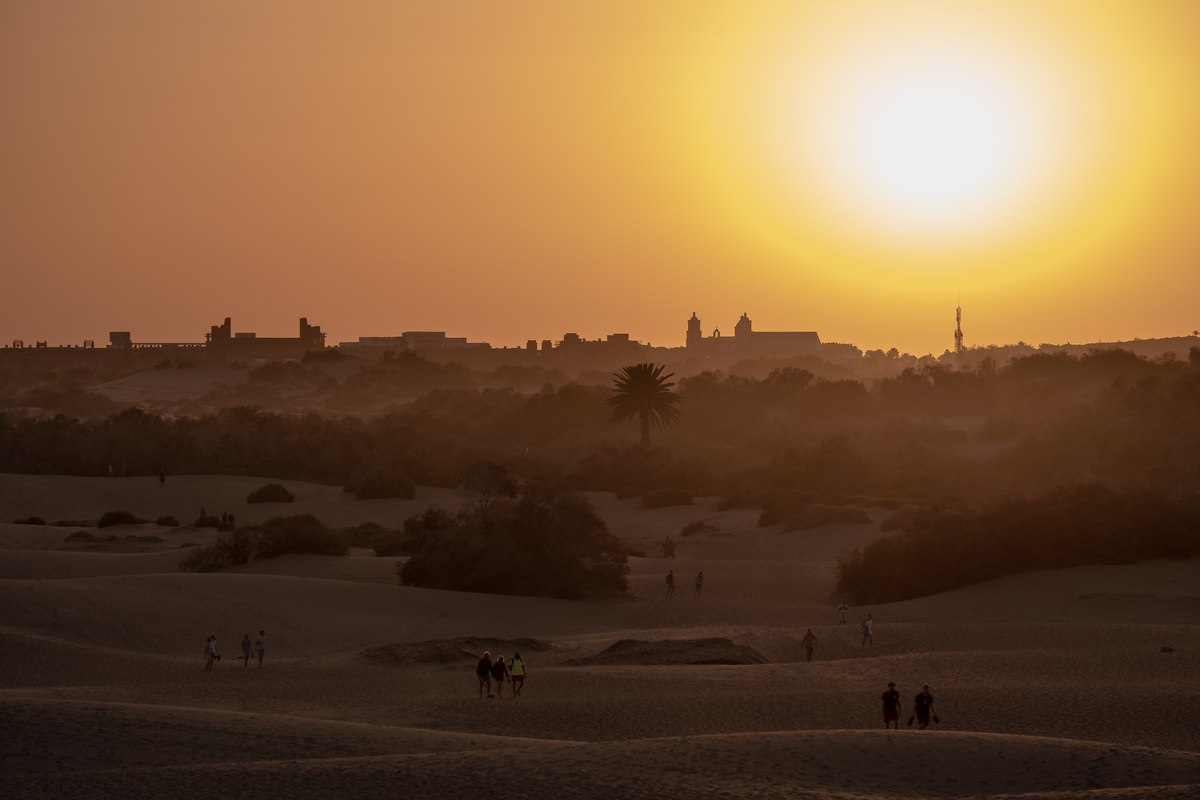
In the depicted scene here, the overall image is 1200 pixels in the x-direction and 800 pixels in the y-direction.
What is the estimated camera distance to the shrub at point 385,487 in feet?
196

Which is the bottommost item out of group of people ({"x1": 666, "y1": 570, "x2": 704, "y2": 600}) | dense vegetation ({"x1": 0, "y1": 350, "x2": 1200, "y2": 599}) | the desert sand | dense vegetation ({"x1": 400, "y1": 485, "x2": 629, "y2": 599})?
the desert sand

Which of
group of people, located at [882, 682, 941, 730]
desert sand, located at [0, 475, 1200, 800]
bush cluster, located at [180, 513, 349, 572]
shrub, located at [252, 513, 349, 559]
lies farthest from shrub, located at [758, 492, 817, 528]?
group of people, located at [882, 682, 941, 730]

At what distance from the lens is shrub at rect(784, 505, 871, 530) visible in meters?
50.1

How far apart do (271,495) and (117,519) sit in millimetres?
7097

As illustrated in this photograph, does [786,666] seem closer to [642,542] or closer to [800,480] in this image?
[642,542]

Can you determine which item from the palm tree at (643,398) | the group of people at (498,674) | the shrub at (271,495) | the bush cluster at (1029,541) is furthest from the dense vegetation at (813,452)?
the group of people at (498,674)

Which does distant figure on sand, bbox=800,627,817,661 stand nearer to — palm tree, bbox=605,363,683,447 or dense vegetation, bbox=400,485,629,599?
dense vegetation, bbox=400,485,629,599

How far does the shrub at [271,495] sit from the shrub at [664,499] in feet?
46.6

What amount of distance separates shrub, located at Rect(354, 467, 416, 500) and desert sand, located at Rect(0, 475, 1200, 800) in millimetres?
12765

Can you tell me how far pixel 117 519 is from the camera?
173 feet

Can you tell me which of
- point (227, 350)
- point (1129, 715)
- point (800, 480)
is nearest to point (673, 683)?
point (1129, 715)

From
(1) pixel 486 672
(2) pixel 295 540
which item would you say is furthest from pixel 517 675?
(2) pixel 295 540

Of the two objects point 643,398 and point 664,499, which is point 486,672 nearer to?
point 664,499

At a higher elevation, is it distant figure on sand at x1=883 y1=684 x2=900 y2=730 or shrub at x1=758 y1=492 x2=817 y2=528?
shrub at x1=758 y1=492 x2=817 y2=528
